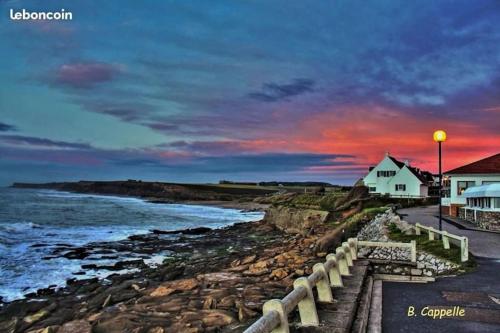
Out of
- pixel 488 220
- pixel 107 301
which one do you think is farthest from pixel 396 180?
pixel 107 301

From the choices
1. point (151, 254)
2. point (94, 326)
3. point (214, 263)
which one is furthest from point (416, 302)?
point (151, 254)

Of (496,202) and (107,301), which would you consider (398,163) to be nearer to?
(496,202)

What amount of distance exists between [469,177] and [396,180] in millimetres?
32136

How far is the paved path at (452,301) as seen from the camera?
7.46 meters

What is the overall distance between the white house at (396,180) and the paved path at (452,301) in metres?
51.7

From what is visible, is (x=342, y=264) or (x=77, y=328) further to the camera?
(x=77, y=328)

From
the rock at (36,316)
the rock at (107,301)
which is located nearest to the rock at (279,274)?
the rock at (107,301)

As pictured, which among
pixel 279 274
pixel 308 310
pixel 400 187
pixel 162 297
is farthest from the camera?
pixel 400 187

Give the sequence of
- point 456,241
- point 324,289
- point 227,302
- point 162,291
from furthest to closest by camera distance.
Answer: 1. point 456,241
2. point 162,291
3. point 227,302
4. point 324,289

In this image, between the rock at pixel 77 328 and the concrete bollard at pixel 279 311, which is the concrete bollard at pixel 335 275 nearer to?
the concrete bollard at pixel 279 311

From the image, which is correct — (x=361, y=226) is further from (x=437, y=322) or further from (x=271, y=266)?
(x=437, y=322)

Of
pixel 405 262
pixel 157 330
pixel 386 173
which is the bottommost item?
pixel 157 330

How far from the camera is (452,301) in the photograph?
9188 millimetres

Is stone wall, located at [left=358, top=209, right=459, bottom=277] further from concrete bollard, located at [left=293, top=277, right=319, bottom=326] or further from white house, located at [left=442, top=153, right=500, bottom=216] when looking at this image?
white house, located at [left=442, top=153, right=500, bottom=216]
